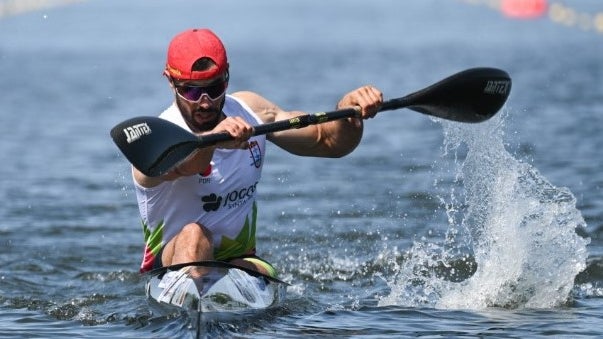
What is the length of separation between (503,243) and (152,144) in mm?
3126

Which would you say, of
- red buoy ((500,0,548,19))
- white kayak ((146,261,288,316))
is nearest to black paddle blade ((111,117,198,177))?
white kayak ((146,261,288,316))

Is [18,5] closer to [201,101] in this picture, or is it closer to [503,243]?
[503,243]

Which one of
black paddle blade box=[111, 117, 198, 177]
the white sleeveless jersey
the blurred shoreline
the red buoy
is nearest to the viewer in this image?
black paddle blade box=[111, 117, 198, 177]

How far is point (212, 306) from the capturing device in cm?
699

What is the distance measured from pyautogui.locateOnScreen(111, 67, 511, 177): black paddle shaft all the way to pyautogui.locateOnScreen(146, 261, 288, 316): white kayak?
0.66m

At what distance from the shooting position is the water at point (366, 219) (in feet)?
26.4

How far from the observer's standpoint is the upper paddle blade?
802cm

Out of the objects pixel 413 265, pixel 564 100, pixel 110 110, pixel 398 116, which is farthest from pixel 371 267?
pixel 110 110

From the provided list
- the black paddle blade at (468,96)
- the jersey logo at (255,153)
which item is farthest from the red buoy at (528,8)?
the jersey logo at (255,153)

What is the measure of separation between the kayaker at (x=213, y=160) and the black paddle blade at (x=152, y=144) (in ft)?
0.48

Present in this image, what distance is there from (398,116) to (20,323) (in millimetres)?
13616

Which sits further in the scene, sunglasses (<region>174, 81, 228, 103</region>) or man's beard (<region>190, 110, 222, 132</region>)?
man's beard (<region>190, 110, 222, 132</region>)

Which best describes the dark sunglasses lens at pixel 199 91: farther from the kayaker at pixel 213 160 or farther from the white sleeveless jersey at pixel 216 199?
the white sleeveless jersey at pixel 216 199

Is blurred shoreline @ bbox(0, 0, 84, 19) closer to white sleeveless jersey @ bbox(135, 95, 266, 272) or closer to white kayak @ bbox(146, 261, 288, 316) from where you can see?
white sleeveless jersey @ bbox(135, 95, 266, 272)
